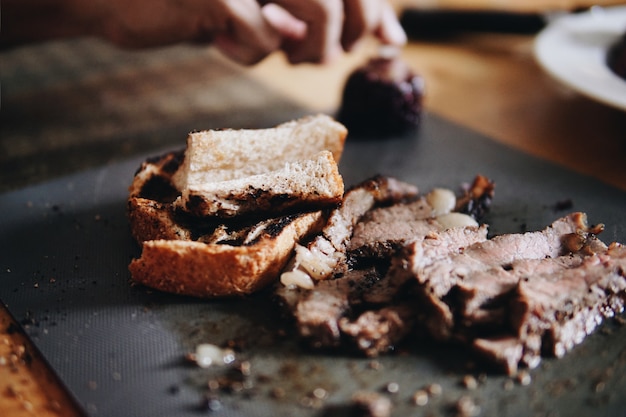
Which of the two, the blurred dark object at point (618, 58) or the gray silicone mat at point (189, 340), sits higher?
the blurred dark object at point (618, 58)

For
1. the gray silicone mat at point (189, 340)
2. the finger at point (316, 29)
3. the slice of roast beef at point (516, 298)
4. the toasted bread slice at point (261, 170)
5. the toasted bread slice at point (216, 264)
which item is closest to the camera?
the gray silicone mat at point (189, 340)

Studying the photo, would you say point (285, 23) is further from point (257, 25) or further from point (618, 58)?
point (618, 58)

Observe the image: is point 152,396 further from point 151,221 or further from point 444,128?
point 444,128

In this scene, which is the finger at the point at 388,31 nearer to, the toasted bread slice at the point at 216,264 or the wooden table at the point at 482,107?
the wooden table at the point at 482,107

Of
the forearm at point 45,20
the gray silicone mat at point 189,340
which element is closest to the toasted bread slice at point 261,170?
the gray silicone mat at point 189,340

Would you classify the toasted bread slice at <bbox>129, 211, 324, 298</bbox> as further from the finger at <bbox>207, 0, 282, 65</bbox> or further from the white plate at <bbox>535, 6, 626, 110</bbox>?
the white plate at <bbox>535, 6, 626, 110</bbox>

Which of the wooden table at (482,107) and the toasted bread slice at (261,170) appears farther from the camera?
the toasted bread slice at (261,170)

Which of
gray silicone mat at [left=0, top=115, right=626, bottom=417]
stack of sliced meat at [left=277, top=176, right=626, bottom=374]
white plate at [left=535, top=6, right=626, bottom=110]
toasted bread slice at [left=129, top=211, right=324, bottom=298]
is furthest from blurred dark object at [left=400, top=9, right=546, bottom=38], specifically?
toasted bread slice at [left=129, top=211, right=324, bottom=298]

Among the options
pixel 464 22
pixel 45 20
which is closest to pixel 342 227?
pixel 45 20
